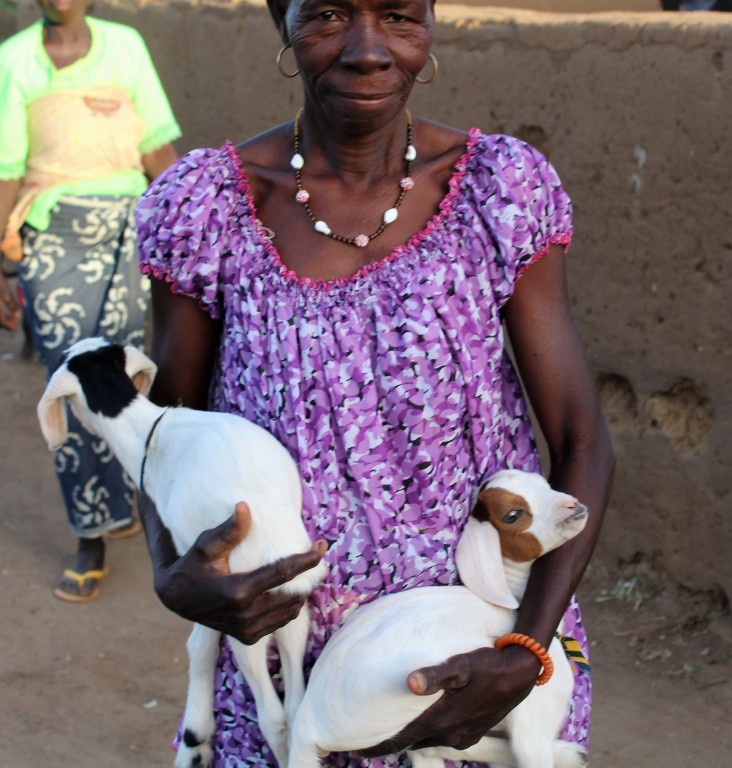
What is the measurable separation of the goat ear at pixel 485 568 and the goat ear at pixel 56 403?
78 centimetres

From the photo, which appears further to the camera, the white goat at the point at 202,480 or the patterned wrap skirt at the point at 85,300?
the patterned wrap skirt at the point at 85,300

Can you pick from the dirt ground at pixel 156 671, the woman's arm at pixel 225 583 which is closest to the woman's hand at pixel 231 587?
the woman's arm at pixel 225 583

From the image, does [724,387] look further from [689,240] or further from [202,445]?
[202,445]

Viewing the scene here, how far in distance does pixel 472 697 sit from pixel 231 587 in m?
0.38

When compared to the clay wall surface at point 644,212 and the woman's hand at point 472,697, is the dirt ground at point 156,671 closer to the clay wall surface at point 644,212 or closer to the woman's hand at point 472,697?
the clay wall surface at point 644,212

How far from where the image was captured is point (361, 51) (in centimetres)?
187

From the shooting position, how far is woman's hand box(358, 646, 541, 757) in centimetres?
182

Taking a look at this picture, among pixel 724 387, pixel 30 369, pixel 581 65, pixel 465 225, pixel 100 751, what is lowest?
pixel 30 369

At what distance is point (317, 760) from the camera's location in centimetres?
193

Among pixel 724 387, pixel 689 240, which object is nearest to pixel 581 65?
pixel 689 240

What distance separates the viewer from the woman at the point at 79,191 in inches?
202

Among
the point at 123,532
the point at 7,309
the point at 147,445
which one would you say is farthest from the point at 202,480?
the point at 123,532

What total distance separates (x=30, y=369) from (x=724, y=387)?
187 inches

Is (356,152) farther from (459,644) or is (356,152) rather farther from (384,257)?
(459,644)
